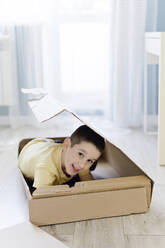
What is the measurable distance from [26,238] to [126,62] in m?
1.53

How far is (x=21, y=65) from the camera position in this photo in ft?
A: 8.30

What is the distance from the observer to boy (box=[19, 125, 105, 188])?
1.37 meters

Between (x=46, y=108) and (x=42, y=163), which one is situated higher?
(x=46, y=108)

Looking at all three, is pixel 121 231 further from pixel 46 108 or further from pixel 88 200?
pixel 46 108

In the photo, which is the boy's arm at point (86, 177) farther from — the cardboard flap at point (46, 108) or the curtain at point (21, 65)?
the curtain at point (21, 65)

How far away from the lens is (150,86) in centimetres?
252

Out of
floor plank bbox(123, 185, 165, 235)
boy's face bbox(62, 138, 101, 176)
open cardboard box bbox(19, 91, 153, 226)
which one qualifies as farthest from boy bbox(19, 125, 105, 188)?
floor plank bbox(123, 185, 165, 235)

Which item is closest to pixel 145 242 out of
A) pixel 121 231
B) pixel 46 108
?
pixel 121 231

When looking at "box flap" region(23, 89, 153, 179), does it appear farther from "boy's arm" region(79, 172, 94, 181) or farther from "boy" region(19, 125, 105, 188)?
"boy's arm" region(79, 172, 94, 181)

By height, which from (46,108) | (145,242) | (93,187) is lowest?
(145,242)

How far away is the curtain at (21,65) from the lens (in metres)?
2.44

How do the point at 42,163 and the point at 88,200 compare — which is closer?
the point at 88,200

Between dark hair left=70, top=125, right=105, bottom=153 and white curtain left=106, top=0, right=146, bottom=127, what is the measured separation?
41.8 inches

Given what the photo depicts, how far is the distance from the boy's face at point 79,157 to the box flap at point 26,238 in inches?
10.8
